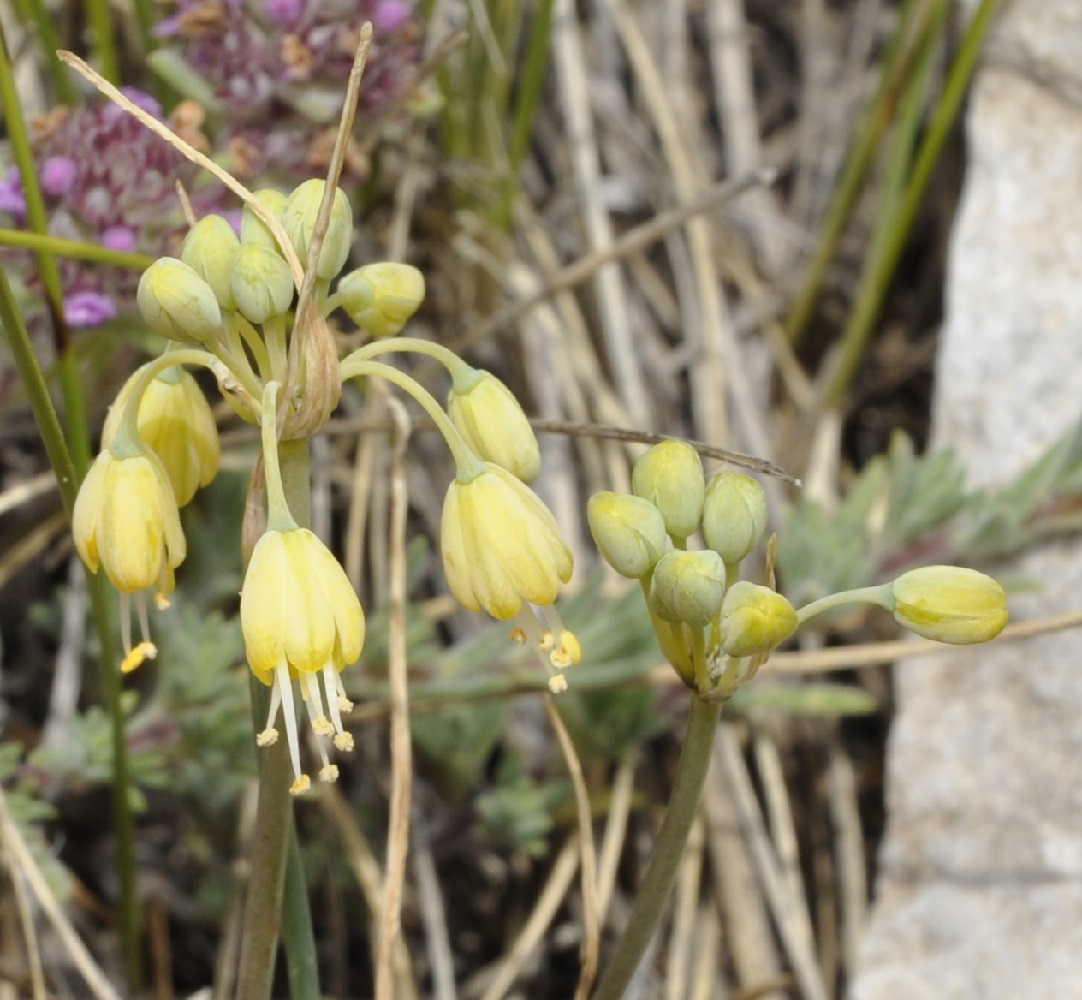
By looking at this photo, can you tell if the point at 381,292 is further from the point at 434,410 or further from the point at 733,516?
the point at 733,516

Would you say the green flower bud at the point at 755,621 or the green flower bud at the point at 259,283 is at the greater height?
the green flower bud at the point at 259,283

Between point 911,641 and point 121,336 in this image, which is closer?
point 121,336

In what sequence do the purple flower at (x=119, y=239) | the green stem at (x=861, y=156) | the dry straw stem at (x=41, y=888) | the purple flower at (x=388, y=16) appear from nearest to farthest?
the dry straw stem at (x=41, y=888) → the purple flower at (x=119, y=239) → the purple flower at (x=388, y=16) → the green stem at (x=861, y=156)

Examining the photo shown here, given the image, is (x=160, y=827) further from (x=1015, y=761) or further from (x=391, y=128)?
(x=1015, y=761)

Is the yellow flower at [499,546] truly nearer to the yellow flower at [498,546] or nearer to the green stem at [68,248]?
the yellow flower at [498,546]

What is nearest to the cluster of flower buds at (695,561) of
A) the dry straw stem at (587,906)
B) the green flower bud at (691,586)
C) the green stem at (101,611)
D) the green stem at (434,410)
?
the green flower bud at (691,586)

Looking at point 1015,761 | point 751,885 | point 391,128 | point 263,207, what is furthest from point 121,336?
point 1015,761
